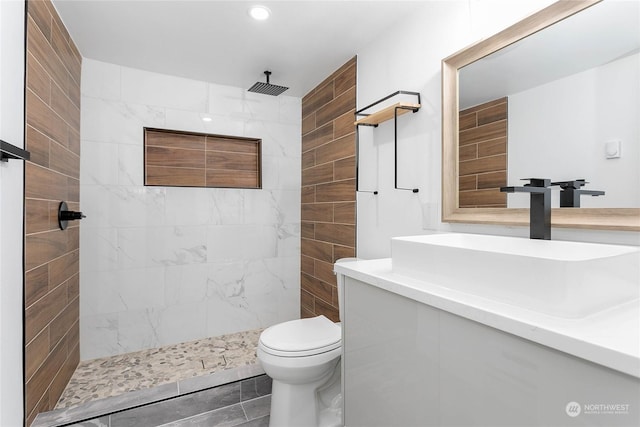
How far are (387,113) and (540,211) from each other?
39.8 inches

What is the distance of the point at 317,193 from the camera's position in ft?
9.40

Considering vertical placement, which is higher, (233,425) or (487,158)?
(487,158)

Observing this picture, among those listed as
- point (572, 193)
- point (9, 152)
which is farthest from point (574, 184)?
point (9, 152)

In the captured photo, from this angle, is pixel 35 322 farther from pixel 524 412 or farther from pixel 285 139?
pixel 285 139

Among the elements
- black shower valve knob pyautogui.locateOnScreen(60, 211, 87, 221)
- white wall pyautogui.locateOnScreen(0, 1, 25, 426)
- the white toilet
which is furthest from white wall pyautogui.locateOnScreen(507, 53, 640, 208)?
black shower valve knob pyautogui.locateOnScreen(60, 211, 87, 221)

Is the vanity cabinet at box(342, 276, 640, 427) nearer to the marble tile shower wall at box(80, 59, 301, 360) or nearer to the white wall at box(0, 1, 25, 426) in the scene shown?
the white wall at box(0, 1, 25, 426)

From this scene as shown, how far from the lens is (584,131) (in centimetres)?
113

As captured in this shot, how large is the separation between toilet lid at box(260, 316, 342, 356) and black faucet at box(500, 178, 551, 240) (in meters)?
1.08

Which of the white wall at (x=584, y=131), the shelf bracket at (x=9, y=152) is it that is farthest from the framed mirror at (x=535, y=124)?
the shelf bracket at (x=9, y=152)

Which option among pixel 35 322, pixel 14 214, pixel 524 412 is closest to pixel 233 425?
pixel 35 322

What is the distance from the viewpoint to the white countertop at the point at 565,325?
0.56 metres

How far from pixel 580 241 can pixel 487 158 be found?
0.50 m

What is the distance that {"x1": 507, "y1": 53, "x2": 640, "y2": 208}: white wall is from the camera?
1021 millimetres

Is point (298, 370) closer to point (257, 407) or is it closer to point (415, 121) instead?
point (257, 407)
